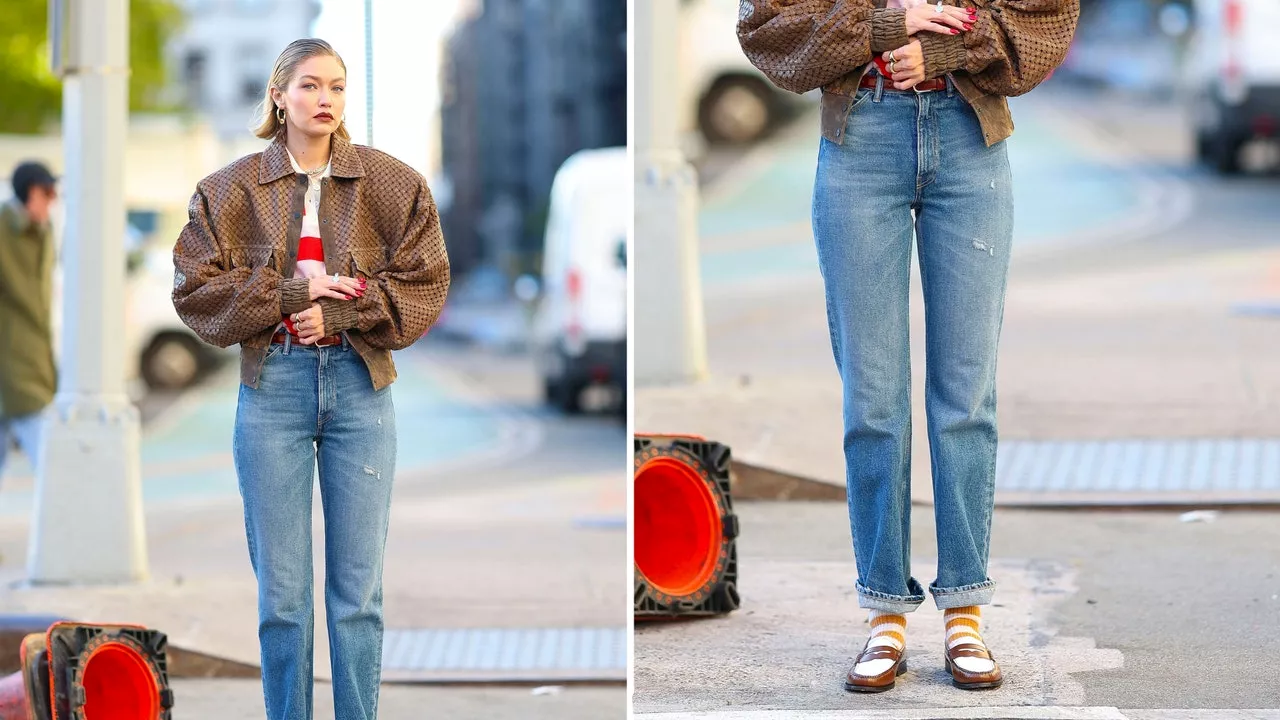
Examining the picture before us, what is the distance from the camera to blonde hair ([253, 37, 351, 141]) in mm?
4129

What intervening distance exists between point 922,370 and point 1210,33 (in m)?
10.3

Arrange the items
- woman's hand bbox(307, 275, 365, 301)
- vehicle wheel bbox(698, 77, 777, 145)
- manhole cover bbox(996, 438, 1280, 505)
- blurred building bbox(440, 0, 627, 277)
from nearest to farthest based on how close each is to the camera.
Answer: woman's hand bbox(307, 275, 365, 301) → manhole cover bbox(996, 438, 1280, 505) → vehicle wheel bbox(698, 77, 777, 145) → blurred building bbox(440, 0, 627, 277)

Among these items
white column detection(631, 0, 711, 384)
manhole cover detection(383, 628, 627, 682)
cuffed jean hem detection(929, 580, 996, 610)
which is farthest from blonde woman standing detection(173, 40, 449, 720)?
white column detection(631, 0, 711, 384)

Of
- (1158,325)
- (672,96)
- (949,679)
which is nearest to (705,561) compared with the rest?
(949,679)

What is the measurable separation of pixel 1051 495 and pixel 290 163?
142 inches

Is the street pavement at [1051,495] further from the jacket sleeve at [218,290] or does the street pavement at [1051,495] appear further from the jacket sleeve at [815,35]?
the jacket sleeve at [815,35]

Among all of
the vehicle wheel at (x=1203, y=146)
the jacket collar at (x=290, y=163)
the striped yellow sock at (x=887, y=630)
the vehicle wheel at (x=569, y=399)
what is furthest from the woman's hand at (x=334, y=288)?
the vehicle wheel at (x=1203, y=146)

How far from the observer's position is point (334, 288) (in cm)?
404

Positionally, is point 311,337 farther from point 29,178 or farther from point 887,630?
point 29,178

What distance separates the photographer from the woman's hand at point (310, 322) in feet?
13.2

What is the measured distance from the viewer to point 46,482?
7.19 metres

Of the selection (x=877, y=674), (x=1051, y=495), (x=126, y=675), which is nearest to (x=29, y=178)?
(x=126, y=675)

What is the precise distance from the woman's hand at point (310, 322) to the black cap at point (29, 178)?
4.78 metres

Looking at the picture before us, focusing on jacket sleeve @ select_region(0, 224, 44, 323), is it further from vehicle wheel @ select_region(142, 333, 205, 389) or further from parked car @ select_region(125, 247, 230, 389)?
vehicle wheel @ select_region(142, 333, 205, 389)
